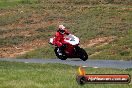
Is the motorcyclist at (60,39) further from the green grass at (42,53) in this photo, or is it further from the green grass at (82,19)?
the green grass at (42,53)

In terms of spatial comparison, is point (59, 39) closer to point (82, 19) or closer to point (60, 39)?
point (60, 39)

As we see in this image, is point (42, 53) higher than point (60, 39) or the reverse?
the reverse

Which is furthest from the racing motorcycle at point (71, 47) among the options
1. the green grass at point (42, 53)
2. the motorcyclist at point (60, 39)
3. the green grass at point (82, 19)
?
the green grass at point (42, 53)

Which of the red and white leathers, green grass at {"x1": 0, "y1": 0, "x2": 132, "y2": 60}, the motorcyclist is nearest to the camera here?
the motorcyclist

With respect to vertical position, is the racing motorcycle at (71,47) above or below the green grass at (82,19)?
above

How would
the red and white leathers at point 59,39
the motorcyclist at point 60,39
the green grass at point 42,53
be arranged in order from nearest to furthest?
the motorcyclist at point 60,39
the red and white leathers at point 59,39
the green grass at point 42,53

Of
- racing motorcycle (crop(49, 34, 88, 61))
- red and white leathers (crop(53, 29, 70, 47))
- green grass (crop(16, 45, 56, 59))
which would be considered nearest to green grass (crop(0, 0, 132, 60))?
green grass (crop(16, 45, 56, 59))

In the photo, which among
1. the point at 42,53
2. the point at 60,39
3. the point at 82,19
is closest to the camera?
the point at 60,39

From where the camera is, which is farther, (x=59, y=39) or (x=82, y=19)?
(x=82, y=19)

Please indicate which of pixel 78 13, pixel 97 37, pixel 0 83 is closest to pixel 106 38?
pixel 97 37

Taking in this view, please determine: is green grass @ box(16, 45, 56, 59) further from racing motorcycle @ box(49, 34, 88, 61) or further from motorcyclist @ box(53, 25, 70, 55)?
motorcyclist @ box(53, 25, 70, 55)

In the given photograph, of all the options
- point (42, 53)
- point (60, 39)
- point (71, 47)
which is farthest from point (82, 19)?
point (60, 39)

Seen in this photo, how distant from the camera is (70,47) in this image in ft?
80.2

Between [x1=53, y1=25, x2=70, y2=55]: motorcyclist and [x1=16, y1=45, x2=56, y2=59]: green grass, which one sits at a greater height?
[x1=53, y1=25, x2=70, y2=55]: motorcyclist
